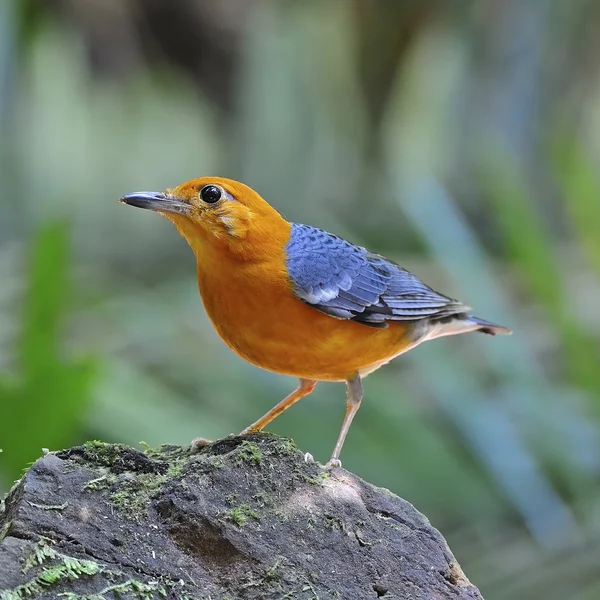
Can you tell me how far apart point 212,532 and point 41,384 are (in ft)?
7.90

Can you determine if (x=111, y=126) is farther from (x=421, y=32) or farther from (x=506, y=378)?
(x=506, y=378)

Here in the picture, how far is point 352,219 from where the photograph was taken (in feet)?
30.2

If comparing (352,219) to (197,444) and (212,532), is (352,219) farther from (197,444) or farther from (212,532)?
(212,532)

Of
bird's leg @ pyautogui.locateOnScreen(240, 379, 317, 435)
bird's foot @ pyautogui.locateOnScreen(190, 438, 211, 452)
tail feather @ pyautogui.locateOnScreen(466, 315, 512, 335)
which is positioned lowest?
bird's foot @ pyautogui.locateOnScreen(190, 438, 211, 452)

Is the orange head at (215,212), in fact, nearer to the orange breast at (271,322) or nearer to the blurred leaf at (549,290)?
the orange breast at (271,322)

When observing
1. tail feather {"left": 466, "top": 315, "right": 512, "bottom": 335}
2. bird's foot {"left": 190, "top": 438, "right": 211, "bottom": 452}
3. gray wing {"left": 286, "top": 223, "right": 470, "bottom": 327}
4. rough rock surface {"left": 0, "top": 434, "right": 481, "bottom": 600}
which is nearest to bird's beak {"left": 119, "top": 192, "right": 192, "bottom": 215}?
gray wing {"left": 286, "top": 223, "right": 470, "bottom": 327}

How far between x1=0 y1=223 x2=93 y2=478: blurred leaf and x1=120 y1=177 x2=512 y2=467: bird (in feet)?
4.66

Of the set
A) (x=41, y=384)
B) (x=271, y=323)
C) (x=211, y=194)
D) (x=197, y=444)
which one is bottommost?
(x=197, y=444)

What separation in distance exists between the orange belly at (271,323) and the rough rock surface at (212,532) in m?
0.53

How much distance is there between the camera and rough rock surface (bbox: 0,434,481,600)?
2.31 meters

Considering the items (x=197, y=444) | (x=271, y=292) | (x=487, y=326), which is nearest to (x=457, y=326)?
(x=487, y=326)

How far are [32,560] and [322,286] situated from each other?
172 centimetres

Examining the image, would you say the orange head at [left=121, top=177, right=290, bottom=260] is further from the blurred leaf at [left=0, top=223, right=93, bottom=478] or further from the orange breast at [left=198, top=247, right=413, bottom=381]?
the blurred leaf at [left=0, top=223, right=93, bottom=478]

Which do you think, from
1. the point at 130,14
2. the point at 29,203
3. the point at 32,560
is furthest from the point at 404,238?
the point at 130,14
